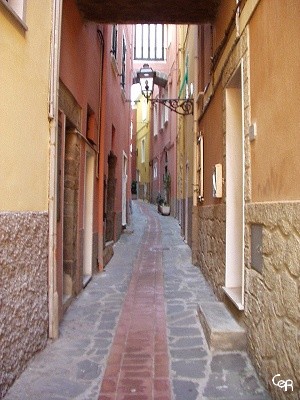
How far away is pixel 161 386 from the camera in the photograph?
3.02 m

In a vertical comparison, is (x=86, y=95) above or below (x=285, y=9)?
above

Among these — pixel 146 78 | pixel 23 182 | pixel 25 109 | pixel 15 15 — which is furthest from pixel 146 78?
pixel 23 182

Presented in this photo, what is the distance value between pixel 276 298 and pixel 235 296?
1.51m

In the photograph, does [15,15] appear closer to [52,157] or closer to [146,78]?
[52,157]

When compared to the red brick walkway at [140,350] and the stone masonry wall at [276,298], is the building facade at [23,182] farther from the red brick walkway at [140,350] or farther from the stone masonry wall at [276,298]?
the stone masonry wall at [276,298]

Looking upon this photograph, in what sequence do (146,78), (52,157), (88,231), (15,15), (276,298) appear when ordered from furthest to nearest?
(146,78), (88,231), (52,157), (15,15), (276,298)

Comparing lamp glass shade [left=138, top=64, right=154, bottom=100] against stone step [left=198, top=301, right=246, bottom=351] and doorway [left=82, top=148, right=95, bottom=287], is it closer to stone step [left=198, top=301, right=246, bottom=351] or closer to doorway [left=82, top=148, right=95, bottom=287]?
doorway [left=82, top=148, right=95, bottom=287]

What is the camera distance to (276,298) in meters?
2.70

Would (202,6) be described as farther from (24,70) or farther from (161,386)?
(161,386)

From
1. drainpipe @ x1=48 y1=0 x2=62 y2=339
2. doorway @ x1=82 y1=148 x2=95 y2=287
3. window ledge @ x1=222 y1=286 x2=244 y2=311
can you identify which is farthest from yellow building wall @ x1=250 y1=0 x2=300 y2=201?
doorway @ x1=82 y1=148 x2=95 y2=287

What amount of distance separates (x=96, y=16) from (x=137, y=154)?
28.4m

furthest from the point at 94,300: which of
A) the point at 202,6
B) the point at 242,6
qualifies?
the point at 202,6

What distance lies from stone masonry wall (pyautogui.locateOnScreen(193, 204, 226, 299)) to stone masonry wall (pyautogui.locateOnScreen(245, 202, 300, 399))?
5.06 ft

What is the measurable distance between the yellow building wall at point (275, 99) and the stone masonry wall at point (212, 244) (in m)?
1.75
